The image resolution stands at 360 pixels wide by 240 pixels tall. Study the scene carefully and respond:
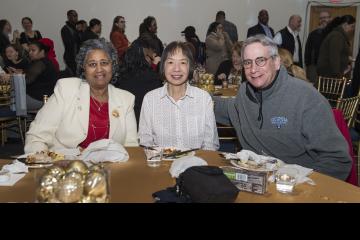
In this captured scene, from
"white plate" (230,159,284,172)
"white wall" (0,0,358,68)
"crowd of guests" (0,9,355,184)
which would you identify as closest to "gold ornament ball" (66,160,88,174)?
"white plate" (230,159,284,172)

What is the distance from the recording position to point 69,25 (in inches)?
369

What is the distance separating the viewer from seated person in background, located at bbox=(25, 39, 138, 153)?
2473 mm

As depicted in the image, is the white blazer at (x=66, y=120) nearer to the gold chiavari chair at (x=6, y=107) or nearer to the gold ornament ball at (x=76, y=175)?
the gold ornament ball at (x=76, y=175)

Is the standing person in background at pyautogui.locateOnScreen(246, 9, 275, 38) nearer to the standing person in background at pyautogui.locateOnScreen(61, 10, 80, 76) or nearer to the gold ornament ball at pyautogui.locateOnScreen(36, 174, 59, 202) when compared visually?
the standing person in background at pyautogui.locateOnScreen(61, 10, 80, 76)

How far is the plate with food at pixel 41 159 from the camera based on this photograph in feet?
6.14

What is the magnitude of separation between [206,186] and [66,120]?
4.62 ft

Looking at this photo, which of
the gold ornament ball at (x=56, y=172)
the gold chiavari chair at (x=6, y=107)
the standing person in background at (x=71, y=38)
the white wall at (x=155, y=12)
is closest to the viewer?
the gold ornament ball at (x=56, y=172)

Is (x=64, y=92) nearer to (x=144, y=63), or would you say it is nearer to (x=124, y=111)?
(x=124, y=111)

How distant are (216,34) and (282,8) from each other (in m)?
4.00

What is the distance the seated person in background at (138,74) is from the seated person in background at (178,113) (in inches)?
30.1

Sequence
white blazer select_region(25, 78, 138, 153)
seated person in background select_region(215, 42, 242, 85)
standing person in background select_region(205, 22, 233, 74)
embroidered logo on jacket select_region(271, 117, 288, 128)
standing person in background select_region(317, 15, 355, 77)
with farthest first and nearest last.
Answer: standing person in background select_region(205, 22, 233, 74), standing person in background select_region(317, 15, 355, 77), seated person in background select_region(215, 42, 242, 85), white blazer select_region(25, 78, 138, 153), embroidered logo on jacket select_region(271, 117, 288, 128)

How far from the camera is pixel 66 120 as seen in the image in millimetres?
2492

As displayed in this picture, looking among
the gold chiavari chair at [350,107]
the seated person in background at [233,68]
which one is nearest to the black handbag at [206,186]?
the gold chiavari chair at [350,107]
